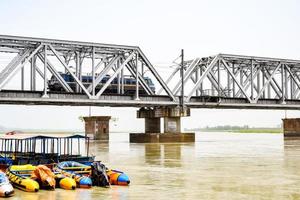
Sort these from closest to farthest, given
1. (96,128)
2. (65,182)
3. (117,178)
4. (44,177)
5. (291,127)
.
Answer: (44,177) < (65,182) < (117,178) < (96,128) < (291,127)

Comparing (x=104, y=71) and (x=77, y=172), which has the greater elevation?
(x=104, y=71)

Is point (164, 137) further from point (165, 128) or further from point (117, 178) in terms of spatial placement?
point (117, 178)

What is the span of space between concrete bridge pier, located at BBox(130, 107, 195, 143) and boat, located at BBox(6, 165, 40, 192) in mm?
51234

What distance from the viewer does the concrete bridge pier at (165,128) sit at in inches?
2975

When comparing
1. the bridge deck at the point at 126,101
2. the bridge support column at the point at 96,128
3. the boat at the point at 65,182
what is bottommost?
the boat at the point at 65,182

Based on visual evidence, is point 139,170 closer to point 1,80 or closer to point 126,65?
point 1,80

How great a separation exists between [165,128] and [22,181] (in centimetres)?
5552

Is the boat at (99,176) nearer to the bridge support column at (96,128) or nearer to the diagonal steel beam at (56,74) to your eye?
the diagonal steel beam at (56,74)

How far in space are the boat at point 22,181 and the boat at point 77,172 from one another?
76.0 inches

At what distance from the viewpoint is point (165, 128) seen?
77188 mm

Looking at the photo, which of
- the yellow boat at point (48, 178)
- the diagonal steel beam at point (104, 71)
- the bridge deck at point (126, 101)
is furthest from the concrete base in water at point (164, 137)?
the yellow boat at point (48, 178)

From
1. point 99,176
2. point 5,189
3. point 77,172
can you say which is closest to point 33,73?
point 77,172

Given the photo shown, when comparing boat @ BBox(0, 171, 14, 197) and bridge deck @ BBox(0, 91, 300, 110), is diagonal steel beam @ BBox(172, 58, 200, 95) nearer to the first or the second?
bridge deck @ BBox(0, 91, 300, 110)

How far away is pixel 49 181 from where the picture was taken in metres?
22.2
